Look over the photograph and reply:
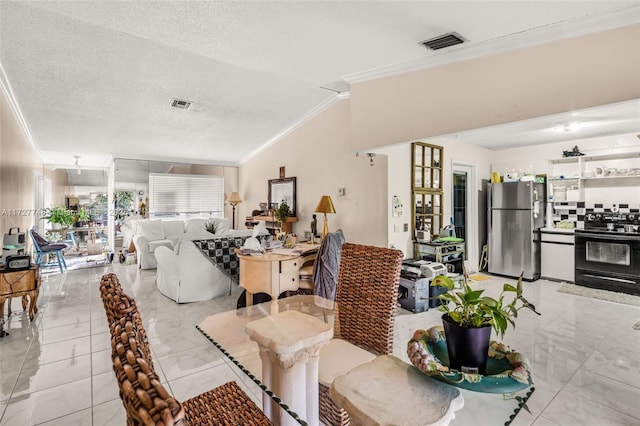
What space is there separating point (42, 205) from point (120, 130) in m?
2.97

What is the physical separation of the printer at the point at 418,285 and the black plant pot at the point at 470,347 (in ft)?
8.97

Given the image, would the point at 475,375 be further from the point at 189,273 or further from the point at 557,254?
the point at 557,254

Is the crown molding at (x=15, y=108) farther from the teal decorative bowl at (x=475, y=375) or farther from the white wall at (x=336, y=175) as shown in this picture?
the teal decorative bowl at (x=475, y=375)

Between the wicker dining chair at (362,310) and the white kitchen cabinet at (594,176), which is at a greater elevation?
the white kitchen cabinet at (594,176)

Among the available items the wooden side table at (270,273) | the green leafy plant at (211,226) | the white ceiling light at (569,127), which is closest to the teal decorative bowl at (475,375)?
the wooden side table at (270,273)

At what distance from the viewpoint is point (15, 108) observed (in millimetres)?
4105

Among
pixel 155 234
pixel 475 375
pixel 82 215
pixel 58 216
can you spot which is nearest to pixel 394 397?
pixel 475 375

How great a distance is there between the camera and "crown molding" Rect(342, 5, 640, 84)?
2.13m

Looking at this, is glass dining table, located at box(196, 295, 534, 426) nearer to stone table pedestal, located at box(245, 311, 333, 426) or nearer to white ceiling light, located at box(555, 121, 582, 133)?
stone table pedestal, located at box(245, 311, 333, 426)

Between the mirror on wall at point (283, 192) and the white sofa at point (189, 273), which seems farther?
the mirror on wall at point (283, 192)

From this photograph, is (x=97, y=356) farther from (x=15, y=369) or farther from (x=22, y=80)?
(x=22, y=80)

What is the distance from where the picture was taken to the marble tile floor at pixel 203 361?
6.18ft

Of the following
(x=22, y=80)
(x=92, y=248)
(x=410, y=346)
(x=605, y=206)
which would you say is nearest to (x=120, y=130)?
(x=22, y=80)

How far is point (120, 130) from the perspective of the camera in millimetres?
5402
